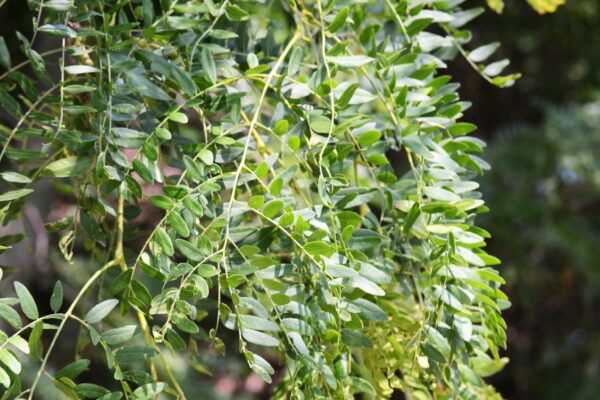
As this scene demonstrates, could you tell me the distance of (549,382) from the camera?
6.53 feet

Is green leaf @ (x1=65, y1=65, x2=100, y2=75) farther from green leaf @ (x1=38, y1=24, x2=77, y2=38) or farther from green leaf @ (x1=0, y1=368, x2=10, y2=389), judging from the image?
green leaf @ (x1=0, y1=368, x2=10, y2=389)

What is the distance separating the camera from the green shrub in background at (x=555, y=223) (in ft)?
5.62

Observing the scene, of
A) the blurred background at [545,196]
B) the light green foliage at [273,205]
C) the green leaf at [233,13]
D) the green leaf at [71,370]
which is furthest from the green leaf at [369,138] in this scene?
the blurred background at [545,196]

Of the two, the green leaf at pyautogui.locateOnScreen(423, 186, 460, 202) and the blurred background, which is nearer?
the green leaf at pyautogui.locateOnScreen(423, 186, 460, 202)

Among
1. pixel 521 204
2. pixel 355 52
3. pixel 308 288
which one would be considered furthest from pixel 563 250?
pixel 308 288

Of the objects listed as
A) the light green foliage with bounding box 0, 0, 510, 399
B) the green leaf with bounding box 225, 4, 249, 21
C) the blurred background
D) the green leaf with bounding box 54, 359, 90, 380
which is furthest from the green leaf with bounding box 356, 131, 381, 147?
the blurred background

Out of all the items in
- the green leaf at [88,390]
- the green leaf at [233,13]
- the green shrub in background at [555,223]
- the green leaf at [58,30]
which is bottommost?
the green shrub in background at [555,223]

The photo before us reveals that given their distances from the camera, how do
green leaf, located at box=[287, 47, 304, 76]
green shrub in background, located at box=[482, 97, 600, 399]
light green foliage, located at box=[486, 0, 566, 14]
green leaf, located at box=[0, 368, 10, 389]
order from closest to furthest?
green leaf, located at box=[0, 368, 10, 389]
green leaf, located at box=[287, 47, 304, 76]
light green foliage, located at box=[486, 0, 566, 14]
green shrub in background, located at box=[482, 97, 600, 399]

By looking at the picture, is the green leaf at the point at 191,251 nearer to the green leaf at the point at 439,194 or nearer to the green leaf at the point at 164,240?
the green leaf at the point at 164,240

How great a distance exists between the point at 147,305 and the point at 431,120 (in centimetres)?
21

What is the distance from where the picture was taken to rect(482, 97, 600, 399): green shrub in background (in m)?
1.71

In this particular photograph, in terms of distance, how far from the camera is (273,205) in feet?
1.34

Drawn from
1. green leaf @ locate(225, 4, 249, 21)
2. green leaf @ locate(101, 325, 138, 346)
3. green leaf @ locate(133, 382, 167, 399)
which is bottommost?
green leaf @ locate(133, 382, 167, 399)

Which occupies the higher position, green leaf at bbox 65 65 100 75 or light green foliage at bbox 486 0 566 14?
green leaf at bbox 65 65 100 75
